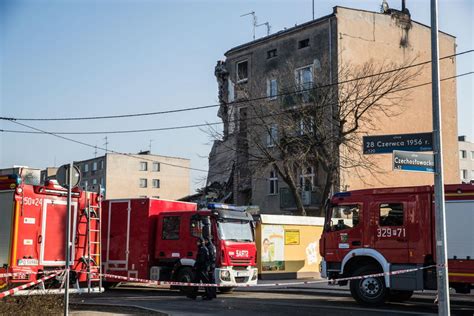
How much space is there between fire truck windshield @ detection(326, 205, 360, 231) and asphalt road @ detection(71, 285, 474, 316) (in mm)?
2006

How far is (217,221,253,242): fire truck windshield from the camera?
57.0ft

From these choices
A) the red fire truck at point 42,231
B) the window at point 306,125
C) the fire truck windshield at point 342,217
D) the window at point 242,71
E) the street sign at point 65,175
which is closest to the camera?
the street sign at point 65,175

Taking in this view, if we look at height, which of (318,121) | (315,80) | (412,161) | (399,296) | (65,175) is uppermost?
(315,80)

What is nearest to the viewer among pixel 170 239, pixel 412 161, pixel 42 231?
pixel 412 161

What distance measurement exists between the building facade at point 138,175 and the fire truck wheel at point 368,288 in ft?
234

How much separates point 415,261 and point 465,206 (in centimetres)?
177

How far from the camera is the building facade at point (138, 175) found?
86.2 m

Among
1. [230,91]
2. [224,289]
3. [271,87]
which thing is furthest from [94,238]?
[230,91]

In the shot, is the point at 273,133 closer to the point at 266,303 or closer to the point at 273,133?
the point at 273,133

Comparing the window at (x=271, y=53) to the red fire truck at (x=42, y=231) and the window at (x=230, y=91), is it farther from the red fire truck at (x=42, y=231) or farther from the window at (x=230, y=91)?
the red fire truck at (x=42, y=231)

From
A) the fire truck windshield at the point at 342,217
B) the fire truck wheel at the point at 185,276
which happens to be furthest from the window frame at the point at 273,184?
the fire truck windshield at the point at 342,217

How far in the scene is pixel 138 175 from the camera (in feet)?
291

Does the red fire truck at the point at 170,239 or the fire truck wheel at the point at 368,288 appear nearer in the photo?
the fire truck wheel at the point at 368,288

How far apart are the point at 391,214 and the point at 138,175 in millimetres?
76085
